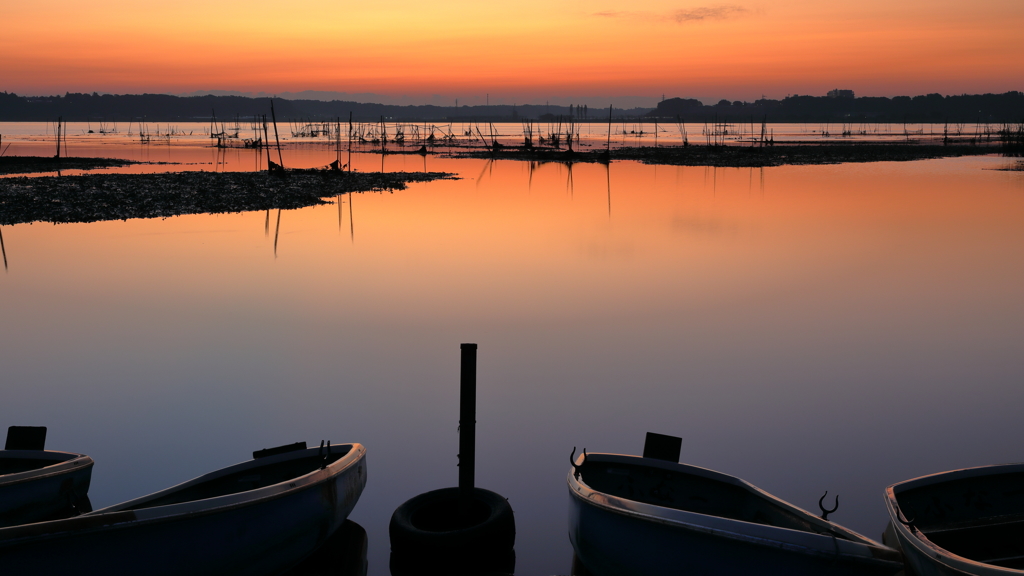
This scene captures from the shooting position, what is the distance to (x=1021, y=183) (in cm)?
3047

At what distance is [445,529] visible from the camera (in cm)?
522

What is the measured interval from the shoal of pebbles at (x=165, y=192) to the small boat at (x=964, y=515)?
21141 millimetres

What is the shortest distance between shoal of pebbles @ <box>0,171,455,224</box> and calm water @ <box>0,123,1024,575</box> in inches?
104

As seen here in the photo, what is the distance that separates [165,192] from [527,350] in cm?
2056

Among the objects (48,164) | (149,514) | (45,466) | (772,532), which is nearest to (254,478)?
(149,514)

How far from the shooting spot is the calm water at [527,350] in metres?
6.58

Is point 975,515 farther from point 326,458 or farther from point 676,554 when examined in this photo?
point 326,458

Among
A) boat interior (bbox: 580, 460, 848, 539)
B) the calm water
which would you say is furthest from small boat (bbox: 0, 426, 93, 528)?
boat interior (bbox: 580, 460, 848, 539)

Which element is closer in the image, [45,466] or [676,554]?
[676,554]

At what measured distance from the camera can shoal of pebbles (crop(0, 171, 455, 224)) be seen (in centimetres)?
2162

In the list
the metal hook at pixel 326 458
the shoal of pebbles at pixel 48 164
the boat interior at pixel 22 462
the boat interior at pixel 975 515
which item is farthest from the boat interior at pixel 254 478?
the shoal of pebbles at pixel 48 164

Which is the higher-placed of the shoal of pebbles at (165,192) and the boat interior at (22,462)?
the shoal of pebbles at (165,192)

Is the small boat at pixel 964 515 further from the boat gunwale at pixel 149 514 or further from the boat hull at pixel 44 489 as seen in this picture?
the boat hull at pixel 44 489

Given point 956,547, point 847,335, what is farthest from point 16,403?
point 847,335
